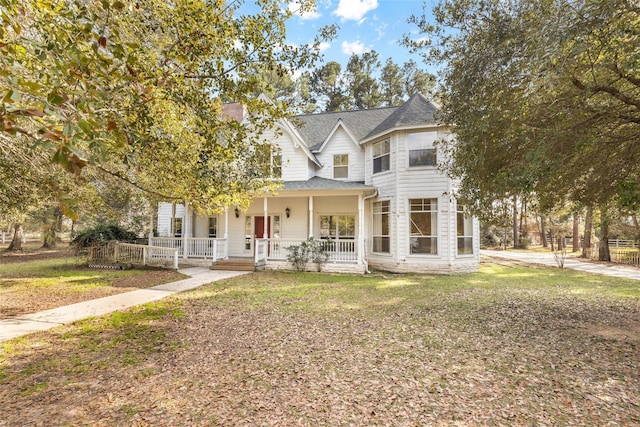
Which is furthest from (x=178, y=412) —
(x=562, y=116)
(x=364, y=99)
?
(x=364, y=99)

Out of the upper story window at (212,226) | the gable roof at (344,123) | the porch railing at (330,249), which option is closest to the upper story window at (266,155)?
the porch railing at (330,249)

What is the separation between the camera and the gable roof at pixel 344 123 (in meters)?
17.8

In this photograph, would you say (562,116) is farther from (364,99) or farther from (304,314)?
(364,99)

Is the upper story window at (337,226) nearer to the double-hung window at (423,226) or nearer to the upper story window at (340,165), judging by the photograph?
the upper story window at (340,165)

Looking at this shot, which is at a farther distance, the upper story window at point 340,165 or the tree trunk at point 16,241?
the tree trunk at point 16,241

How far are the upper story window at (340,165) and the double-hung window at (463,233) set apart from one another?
6.03m

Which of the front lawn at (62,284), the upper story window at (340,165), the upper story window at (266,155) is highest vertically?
the upper story window at (340,165)

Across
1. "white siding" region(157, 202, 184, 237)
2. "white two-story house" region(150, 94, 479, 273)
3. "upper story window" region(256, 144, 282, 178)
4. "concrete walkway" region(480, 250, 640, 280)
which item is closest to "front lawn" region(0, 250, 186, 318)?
"white two-story house" region(150, 94, 479, 273)

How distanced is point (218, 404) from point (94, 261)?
591 inches

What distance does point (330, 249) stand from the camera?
48.4ft

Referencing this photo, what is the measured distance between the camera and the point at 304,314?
7.29 meters

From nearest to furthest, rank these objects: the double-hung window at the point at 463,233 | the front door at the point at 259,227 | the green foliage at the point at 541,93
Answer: the green foliage at the point at 541,93 → the double-hung window at the point at 463,233 → the front door at the point at 259,227

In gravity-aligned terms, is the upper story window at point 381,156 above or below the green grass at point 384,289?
above

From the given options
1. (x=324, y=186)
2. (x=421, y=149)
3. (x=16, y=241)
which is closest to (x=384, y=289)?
(x=324, y=186)
